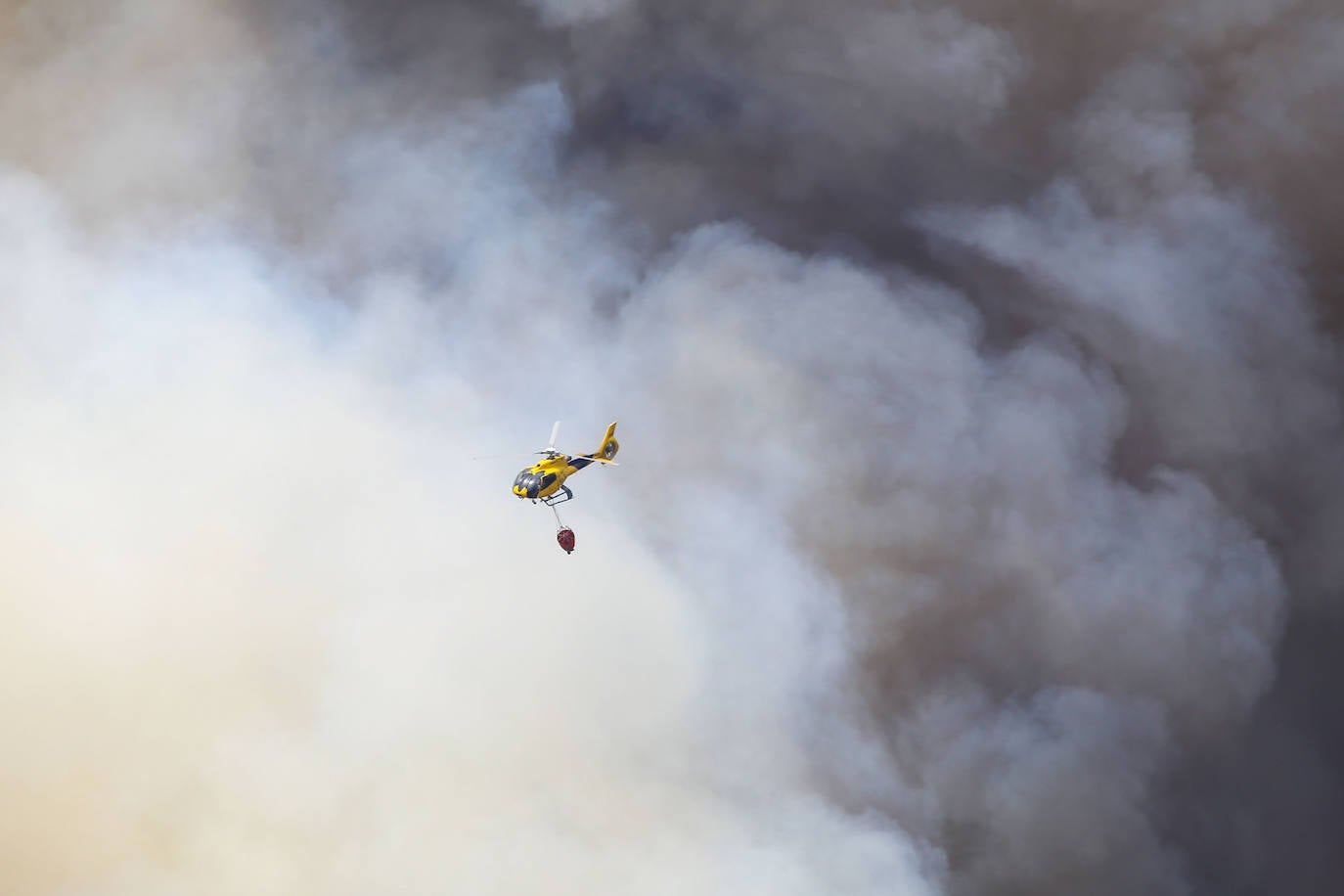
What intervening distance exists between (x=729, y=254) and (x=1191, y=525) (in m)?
17.6

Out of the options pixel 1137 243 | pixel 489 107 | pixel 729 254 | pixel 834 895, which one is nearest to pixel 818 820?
pixel 834 895

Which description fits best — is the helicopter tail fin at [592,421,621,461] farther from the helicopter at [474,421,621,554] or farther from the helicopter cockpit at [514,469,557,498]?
the helicopter cockpit at [514,469,557,498]

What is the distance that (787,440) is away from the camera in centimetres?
4625

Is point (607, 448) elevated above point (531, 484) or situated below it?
above

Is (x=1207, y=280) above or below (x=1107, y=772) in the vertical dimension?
above

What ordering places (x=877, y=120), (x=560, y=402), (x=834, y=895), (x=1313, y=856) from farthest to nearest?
1. (x=877, y=120)
2. (x=560, y=402)
3. (x=1313, y=856)
4. (x=834, y=895)

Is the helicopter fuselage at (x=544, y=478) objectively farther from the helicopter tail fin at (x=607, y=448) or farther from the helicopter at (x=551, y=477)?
the helicopter tail fin at (x=607, y=448)

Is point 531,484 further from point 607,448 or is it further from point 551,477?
point 607,448

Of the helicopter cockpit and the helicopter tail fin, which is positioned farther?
the helicopter tail fin

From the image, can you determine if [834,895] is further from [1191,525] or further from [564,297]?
[564,297]

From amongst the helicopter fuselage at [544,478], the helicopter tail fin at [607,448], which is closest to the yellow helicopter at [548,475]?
the helicopter fuselage at [544,478]

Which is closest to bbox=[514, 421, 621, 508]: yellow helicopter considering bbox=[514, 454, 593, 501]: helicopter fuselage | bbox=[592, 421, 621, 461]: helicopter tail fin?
bbox=[514, 454, 593, 501]: helicopter fuselage

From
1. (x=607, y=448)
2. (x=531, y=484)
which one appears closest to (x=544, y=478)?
(x=531, y=484)

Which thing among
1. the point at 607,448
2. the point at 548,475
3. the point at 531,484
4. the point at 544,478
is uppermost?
the point at 607,448
